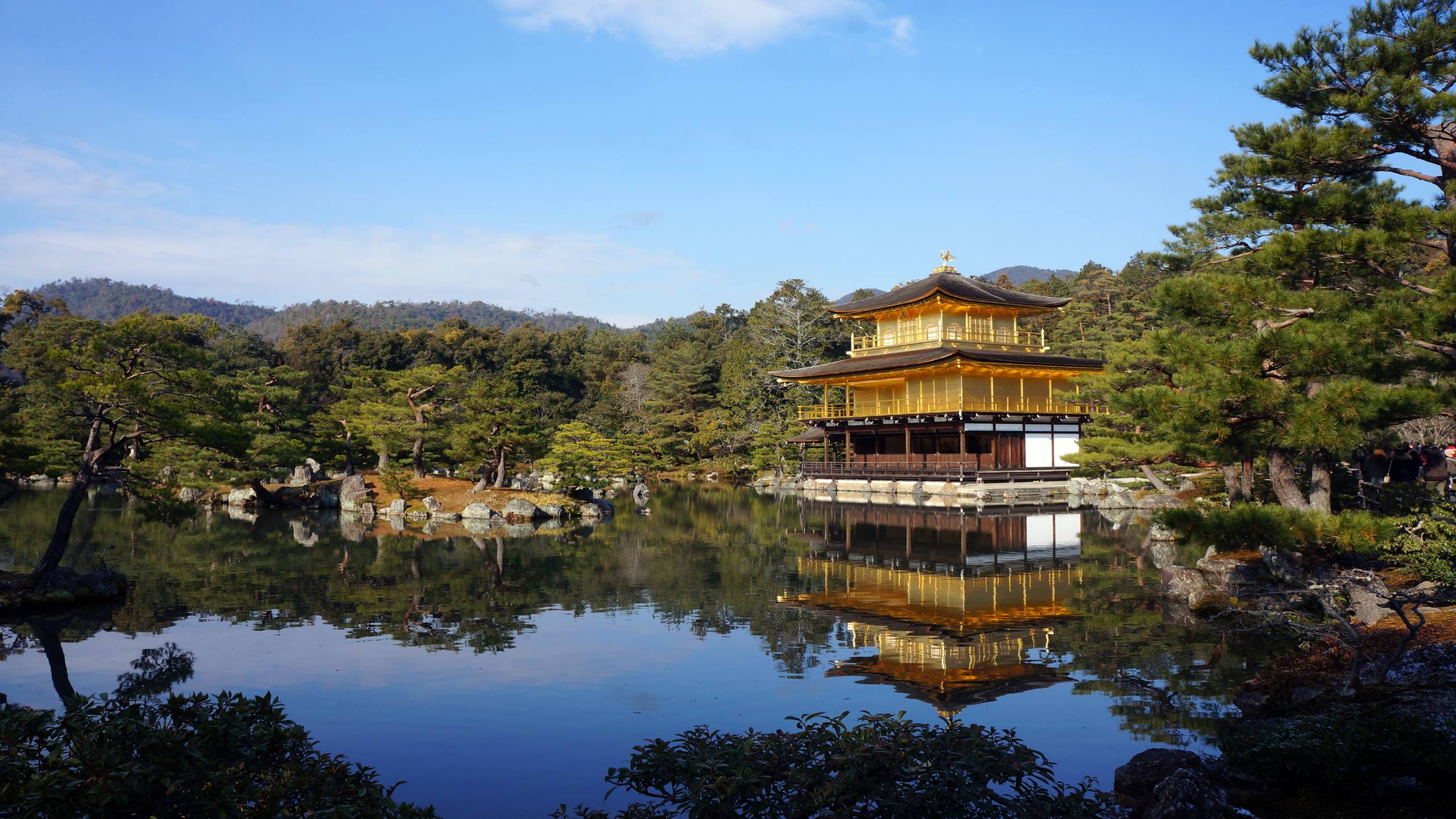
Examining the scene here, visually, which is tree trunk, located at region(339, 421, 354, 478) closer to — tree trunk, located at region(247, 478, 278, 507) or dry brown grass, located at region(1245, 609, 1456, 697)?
tree trunk, located at region(247, 478, 278, 507)

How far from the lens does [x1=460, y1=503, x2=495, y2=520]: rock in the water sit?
2503cm

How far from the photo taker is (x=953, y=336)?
113 ft

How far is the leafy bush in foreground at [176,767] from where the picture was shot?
12.8ft

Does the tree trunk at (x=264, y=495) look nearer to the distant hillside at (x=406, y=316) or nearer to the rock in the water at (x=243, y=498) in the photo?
the rock in the water at (x=243, y=498)

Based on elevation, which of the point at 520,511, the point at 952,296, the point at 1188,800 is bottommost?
the point at 520,511

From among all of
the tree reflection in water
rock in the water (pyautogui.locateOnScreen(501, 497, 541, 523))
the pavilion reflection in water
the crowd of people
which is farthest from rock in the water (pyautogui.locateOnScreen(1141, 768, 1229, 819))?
rock in the water (pyautogui.locateOnScreen(501, 497, 541, 523))

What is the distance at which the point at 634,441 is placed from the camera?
39.9 metres

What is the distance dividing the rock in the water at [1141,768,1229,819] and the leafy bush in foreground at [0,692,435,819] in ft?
12.6

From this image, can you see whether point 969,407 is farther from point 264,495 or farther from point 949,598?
point 264,495

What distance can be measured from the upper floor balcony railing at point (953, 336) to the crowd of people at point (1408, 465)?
13487 millimetres

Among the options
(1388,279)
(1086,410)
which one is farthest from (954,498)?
(1388,279)

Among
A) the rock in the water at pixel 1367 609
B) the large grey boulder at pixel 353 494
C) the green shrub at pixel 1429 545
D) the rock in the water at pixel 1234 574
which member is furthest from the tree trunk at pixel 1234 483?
the large grey boulder at pixel 353 494

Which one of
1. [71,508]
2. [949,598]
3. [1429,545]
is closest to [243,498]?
[71,508]

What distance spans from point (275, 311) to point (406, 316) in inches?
1595
